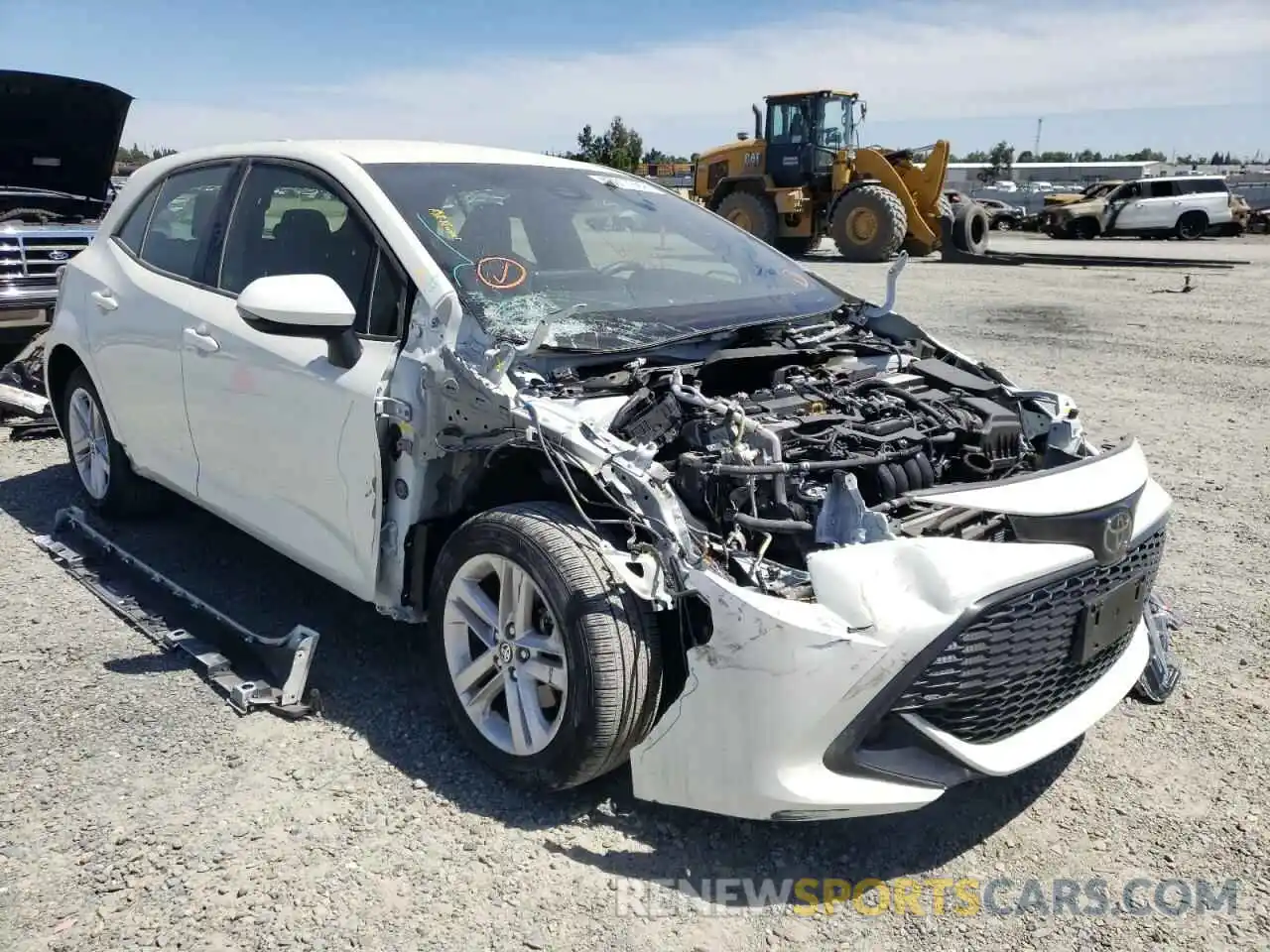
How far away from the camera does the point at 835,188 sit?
1895 centimetres

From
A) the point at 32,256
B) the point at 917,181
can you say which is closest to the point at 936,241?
the point at 917,181

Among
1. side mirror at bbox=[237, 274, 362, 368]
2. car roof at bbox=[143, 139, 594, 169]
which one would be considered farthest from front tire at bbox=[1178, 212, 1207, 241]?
side mirror at bbox=[237, 274, 362, 368]

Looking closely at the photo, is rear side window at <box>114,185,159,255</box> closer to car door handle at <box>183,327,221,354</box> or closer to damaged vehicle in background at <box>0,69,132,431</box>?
car door handle at <box>183,327,221,354</box>

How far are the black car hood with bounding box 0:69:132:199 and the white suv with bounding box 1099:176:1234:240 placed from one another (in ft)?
84.7

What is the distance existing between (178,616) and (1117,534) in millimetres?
3227

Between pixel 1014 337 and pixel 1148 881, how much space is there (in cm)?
882

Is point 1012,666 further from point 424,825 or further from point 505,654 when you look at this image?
point 424,825

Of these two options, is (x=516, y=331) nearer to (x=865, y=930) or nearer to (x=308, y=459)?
(x=308, y=459)

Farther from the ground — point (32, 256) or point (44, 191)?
point (44, 191)

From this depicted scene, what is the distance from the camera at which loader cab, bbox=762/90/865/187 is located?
19016mm

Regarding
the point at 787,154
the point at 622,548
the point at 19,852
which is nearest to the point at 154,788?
the point at 19,852

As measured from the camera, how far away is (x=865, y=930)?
2.38 metres

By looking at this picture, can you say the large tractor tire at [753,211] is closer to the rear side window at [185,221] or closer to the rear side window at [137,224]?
the rear side window at [137,224]

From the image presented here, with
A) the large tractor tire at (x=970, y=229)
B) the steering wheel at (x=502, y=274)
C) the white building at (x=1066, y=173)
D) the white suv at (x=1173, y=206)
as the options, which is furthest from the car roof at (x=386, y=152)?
the white building at (x=1066, y=173)
